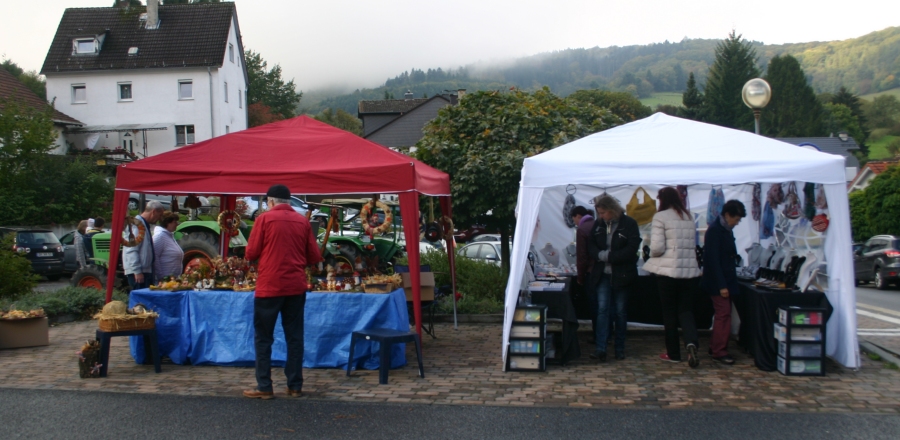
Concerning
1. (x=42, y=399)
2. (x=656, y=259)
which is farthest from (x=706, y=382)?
(x=42, y=399)

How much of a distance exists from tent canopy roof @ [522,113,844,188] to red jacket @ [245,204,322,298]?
241cm

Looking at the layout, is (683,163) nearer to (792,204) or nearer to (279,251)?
(792,204)

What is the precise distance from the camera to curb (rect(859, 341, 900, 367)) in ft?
24.5

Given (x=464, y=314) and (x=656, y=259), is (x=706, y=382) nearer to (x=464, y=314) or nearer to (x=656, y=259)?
(x=656, y=259)

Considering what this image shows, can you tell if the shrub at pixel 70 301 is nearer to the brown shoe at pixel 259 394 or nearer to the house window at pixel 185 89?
the brown shoe at pixel 259 394

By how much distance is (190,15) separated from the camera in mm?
39781

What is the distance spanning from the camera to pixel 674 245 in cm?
724

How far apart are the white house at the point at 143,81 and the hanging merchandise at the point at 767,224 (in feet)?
107

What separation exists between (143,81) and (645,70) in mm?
110678

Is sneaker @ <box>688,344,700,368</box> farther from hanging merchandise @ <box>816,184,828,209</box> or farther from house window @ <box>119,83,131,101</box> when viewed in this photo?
house window @ <box>119,83,131,101</box>

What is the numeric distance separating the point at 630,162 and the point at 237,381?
4.42 metres

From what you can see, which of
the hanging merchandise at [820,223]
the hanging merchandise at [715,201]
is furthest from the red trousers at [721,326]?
the hanging merchandise at [715,201]

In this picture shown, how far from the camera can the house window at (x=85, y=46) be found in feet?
126

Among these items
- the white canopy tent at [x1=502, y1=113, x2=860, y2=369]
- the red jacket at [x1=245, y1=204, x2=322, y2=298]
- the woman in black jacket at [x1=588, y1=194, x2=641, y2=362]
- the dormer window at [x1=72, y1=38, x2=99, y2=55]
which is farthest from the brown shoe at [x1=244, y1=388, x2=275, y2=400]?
the dormer window at [x1=72, y1=38, x2=99, y2=55]
